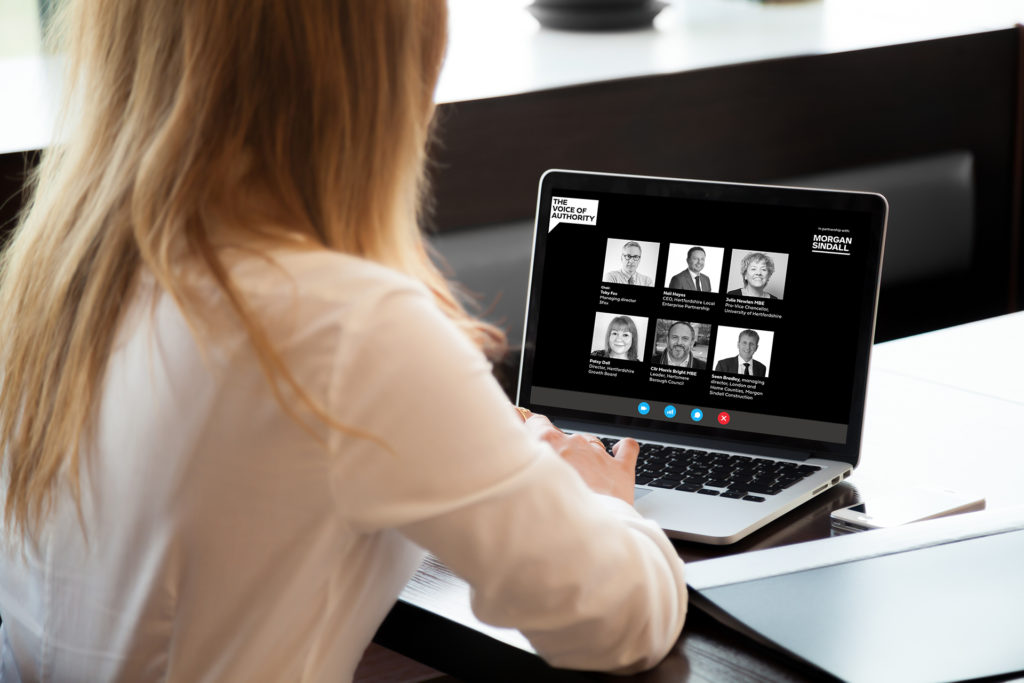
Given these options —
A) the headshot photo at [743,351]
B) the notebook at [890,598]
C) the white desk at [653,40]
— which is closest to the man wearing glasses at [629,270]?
the headshot photo at [743,351]

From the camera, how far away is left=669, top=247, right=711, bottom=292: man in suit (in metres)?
1.23

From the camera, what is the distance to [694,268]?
1.24 meters

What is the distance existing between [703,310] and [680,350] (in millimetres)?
49

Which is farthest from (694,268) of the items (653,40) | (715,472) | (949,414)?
(653,40)

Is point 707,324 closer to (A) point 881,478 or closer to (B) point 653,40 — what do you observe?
(A) point 881,478

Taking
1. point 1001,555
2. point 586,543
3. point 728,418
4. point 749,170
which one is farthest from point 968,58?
point 586,543

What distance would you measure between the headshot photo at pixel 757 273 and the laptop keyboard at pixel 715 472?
165mm

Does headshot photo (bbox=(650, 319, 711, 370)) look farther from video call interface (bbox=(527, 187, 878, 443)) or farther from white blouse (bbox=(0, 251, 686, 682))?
white blouse (bbox=(0, 251, 686, 682))

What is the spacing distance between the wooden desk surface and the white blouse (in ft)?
0.17

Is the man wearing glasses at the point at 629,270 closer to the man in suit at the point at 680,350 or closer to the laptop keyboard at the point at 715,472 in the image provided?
the man in suit at the point at 680,350

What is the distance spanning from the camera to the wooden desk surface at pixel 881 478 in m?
0.87

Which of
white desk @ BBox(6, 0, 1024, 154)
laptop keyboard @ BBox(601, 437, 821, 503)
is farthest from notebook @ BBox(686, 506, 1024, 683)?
white desk @ BBox(6, 0, 1024, 154)

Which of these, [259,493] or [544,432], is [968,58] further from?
[259,493]

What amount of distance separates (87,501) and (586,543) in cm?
34
